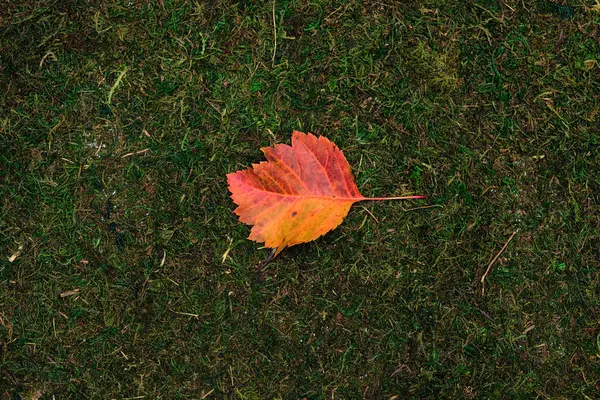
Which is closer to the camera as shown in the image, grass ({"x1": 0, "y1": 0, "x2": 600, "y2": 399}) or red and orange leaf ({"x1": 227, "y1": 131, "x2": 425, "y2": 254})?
red and orange leaf ({"x1": 227, "y1": 131, "x2": 425, "y2": 254})

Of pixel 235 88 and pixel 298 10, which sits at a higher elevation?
pixel 298 10

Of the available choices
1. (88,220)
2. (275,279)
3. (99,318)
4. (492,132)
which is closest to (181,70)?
(88,220)

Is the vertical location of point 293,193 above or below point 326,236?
above

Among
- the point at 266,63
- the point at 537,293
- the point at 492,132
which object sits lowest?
the point at 537,293

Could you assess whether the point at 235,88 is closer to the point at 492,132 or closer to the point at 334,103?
the point at 334,103
